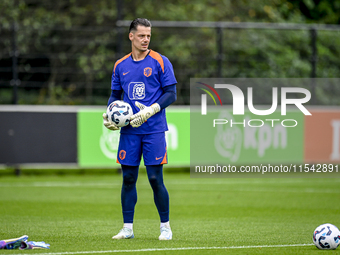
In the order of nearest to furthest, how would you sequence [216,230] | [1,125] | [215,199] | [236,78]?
1. [216,230]
2. [215,199]
3. [1,125]
4. [236,78]

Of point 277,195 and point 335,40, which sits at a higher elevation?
point 335,40

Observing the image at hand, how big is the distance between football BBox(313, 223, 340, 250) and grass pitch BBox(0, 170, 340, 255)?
9cm

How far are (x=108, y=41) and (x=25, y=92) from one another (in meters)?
3.67

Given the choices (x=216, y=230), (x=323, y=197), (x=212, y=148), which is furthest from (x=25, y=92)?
(x=216, y=230)

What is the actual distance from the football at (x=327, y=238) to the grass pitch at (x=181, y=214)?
0.09 meters

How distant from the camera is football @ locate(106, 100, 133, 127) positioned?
6.22 metres

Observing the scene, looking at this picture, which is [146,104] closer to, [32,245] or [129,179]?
[129,179]

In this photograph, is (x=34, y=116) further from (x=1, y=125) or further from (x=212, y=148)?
(x=212, y=148)

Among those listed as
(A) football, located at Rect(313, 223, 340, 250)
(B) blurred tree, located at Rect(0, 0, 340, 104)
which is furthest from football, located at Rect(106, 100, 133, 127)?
(B) blurred tree, located at Rect(0, 0, 340, 104)

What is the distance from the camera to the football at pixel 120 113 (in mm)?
6219

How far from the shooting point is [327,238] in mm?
5957

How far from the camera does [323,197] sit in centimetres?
1117

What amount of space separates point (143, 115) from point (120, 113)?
259 millimetres

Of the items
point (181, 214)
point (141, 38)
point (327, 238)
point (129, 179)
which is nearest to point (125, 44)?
A: point (181, 214)
